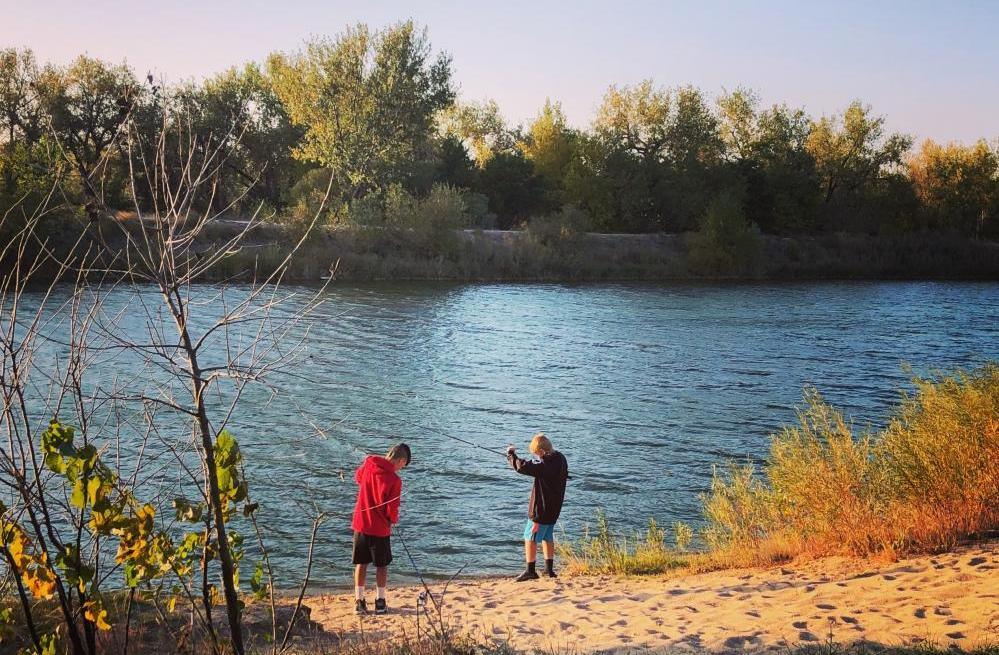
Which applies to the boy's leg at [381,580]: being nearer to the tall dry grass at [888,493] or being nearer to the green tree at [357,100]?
the tall dry grass at [888,493]

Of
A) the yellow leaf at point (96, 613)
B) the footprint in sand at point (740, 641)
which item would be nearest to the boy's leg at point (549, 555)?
the footprint in sand at point (740, 641)

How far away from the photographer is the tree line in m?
56.7

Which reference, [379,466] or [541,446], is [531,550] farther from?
[379,466]

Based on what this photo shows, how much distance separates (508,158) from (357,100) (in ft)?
67.7

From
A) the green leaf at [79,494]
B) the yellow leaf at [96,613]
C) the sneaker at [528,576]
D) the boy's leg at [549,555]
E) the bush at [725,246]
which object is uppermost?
the bush at [725,246]

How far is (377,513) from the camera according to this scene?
9.33m

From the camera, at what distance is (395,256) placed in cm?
5512

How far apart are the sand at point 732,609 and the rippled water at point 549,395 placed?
5.75 ft

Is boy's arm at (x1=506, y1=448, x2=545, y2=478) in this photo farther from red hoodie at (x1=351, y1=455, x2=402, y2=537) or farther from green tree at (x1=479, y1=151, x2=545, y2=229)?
green tree at (x1=479, y1=151, x2=545, y2=229)

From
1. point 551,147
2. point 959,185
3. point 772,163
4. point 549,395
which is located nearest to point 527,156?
point 551,147

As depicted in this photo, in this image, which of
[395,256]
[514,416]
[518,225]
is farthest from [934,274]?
[514,416]

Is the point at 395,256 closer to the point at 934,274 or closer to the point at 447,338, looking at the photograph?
the point at 447,338

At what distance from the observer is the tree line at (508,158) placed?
5669 cm

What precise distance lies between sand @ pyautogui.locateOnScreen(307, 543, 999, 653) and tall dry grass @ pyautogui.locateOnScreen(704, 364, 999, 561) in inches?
18.8
